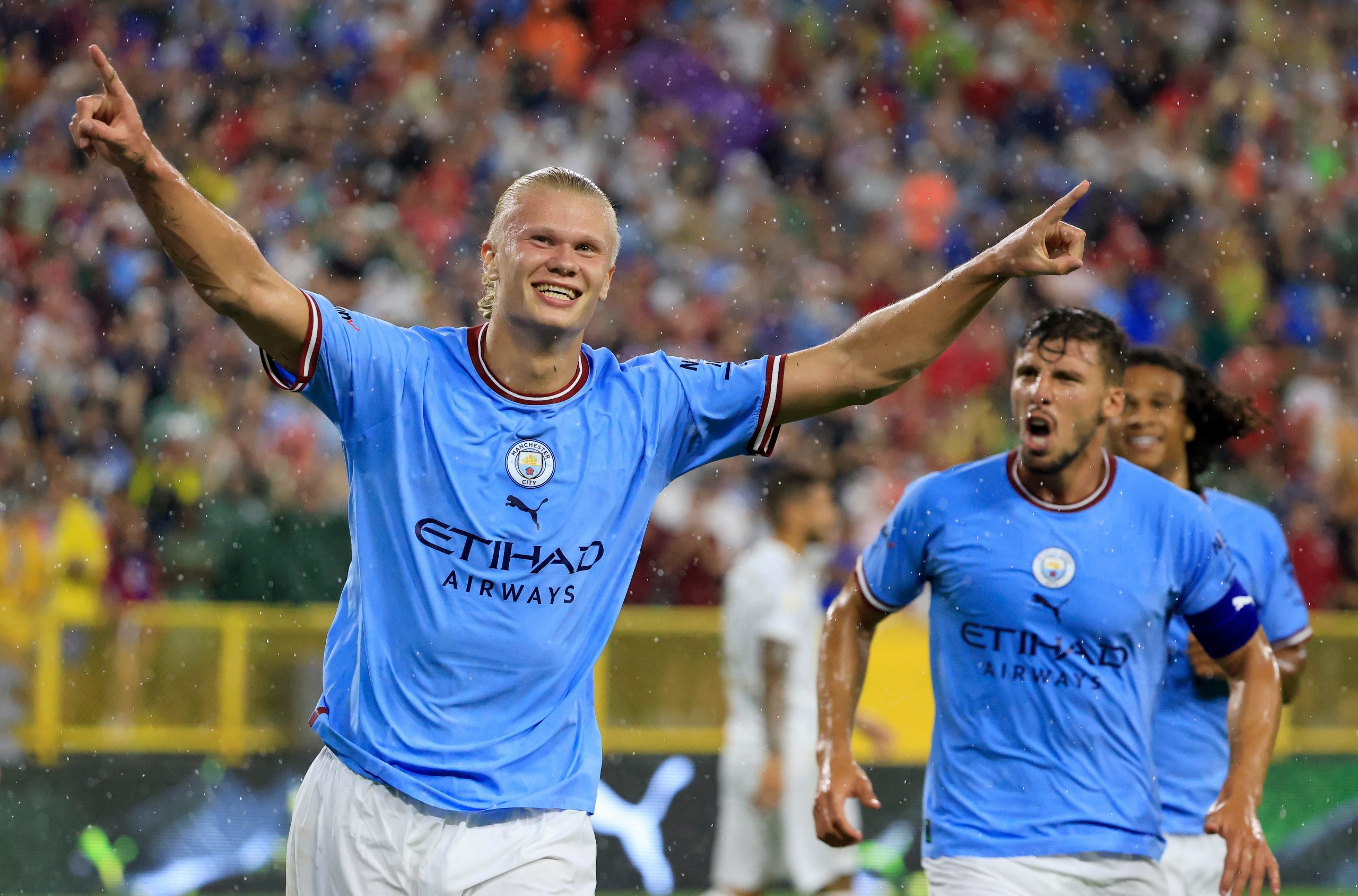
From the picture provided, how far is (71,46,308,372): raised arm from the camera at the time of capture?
124 inches

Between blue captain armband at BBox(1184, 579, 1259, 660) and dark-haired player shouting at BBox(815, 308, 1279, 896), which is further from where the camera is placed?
blue captain armband at BBox(1184, 579, 1259, 660)

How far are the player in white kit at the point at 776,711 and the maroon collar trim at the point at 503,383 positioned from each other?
165 inches

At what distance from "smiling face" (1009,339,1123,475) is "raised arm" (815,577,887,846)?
684 mm

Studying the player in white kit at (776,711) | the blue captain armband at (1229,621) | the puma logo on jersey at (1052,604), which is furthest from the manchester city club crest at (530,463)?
the player in white kit at (776,711)

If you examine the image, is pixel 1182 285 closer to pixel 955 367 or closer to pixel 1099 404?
pixel 955 367

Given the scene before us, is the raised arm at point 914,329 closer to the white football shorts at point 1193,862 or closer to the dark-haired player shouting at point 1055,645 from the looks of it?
the dark-haired player shouting at point 1055,645

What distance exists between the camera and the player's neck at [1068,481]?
5.03m

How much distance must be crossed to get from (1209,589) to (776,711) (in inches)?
128

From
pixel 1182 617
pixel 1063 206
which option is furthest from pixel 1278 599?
pixel 1063 206

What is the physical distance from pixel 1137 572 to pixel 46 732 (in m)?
5.97

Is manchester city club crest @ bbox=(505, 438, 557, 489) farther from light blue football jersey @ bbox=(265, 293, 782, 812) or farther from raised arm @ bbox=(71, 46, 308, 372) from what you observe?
raised arm @ bbox=(71, 46, 308, 372)

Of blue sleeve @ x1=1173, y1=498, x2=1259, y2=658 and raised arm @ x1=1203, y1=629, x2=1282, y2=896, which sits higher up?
blue sleeve @ x1=1173, y1=498, x2=1259, y2=658

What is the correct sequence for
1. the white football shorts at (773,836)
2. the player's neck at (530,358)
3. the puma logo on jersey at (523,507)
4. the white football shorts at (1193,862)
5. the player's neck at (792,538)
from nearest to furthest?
the puma logo on jersey at (523,507), the player's neck at (530,358), the white football shorts at (1193,862), the white football shorts at (773,836), the player's neck at (792,538)

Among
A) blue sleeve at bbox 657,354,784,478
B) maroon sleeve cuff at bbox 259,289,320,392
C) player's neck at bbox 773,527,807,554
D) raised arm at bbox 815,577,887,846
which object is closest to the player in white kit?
player's neck at bbox 773,527,807,554
